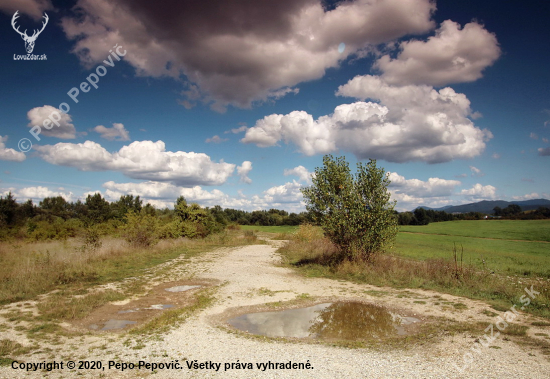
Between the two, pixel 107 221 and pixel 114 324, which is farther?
pixel 107 221

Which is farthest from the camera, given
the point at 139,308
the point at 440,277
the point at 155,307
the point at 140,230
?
the point at 140,230

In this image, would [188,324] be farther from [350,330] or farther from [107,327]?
[350,330]

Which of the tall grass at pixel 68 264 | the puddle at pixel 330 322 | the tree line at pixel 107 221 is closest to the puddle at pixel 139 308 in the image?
the puddle at pixel 330 322

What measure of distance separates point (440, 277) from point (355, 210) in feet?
15.5

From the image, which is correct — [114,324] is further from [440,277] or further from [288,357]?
[440,277]

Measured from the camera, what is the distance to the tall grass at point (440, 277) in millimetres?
10047

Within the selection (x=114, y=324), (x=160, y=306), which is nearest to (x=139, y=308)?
(x=160, y=306)

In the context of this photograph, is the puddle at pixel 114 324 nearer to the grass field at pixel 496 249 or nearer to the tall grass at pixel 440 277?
the tall grass at pixel 440 277

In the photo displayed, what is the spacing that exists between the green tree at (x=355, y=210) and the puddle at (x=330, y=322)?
5.91m

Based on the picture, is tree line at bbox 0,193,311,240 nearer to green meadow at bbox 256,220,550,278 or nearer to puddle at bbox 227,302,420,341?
puddle at bbox 227,302,420,341

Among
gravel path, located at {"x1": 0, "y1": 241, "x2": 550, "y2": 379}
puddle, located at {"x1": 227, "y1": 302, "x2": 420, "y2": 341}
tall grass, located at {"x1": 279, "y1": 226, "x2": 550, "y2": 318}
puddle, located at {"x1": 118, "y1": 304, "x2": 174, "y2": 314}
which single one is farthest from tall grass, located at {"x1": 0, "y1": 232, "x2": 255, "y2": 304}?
tall grass, located at {"x1": 279, "y1": 226, "x2": 550, "y2": 318}

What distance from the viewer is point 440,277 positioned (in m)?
12.6

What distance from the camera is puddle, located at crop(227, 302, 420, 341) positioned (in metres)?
7.39

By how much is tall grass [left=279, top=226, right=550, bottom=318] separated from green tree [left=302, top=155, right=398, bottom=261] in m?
0.86
